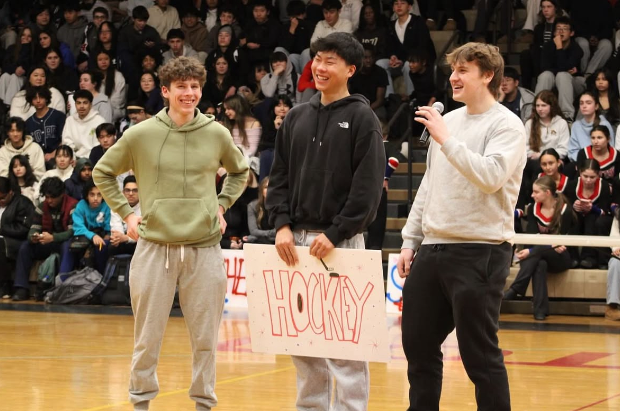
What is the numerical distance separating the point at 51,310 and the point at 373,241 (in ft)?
11.9

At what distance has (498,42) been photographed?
1505 centimetres

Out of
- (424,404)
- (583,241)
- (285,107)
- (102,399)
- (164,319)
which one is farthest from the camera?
(285,107)

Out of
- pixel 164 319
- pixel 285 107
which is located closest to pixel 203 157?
pixel 164 319

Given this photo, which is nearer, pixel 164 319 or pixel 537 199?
pixel 164 319

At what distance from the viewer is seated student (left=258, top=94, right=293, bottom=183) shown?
1293cm

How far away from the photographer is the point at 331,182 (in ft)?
15.6

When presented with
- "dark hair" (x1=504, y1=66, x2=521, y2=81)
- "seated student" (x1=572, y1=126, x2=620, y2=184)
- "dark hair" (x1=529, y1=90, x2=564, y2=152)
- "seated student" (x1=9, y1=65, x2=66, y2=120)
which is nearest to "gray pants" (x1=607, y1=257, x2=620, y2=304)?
"seated student" (x1=572, y1=126, x2=620, y2=184)

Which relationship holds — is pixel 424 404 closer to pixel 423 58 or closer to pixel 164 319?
pixel 164 319

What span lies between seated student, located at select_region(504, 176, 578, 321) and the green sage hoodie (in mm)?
6559

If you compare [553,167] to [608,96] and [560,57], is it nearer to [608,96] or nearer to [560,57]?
[608,96]

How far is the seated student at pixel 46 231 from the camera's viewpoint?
12727mm

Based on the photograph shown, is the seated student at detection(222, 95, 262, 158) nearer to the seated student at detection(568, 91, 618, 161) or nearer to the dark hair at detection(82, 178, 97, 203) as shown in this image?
the dark hair at detection(82, 178, 97, 203)

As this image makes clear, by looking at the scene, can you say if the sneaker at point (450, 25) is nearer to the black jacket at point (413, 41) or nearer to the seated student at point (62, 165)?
the black jacket at point (413, 41)

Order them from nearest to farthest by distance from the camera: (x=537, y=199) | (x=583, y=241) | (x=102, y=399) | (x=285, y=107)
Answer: (x=102, y=399)
(x=583, y=241)
(x=537, y=199)
(x=285, y=107)
